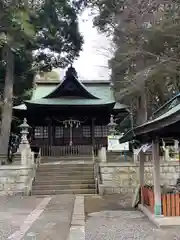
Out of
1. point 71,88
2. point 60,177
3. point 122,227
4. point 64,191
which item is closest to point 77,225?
point 122,227

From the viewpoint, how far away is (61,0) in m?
15.0

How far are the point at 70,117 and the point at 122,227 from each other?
48.7ft

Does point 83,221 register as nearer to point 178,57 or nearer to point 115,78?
point 178,57

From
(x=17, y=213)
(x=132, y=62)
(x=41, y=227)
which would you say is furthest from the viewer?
(x=132, y=62)

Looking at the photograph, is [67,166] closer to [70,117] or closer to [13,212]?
[70,117]

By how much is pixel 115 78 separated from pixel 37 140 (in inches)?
286

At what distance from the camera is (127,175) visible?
13242 mm

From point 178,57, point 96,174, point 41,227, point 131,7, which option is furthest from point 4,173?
point 131,7

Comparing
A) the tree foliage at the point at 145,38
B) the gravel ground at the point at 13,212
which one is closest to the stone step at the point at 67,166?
the gravel ground at the point at 13,212

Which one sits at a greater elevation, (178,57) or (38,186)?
(178,57)

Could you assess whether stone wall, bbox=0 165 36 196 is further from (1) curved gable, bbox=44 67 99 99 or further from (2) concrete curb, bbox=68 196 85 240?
(1) curved gable, bbox=44 67 99 99

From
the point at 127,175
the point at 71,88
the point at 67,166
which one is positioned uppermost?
the point at 71,88

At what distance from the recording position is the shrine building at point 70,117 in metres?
20.0

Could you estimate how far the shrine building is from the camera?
65.7 ft
